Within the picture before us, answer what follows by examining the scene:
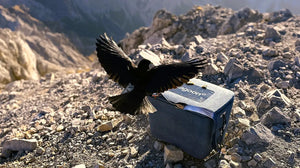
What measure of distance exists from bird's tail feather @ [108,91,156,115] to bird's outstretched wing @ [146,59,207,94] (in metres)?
0.14

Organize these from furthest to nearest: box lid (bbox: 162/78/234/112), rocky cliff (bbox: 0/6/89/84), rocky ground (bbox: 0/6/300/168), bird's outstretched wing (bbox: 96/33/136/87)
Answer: rocky cliff (bbox: 0/6/89/84) → rocky ground (bbox: 0/6/300/168) → bird's outstretched wing (bbox: 96/33/136/87) → box lid (bbox: 162/78/234/112)

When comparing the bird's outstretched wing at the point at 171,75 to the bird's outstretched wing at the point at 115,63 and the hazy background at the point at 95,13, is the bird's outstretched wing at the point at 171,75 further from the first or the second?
the hazy background at the point at 95,13

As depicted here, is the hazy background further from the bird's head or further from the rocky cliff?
the bird's head

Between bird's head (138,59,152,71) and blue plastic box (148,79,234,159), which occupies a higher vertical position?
bird's head (138,59,152,71)

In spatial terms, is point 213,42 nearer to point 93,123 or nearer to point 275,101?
point 275,101

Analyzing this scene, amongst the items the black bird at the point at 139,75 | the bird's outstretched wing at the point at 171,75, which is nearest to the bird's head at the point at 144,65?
the black bird at the point at 139,75

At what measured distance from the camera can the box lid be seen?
9.26ft

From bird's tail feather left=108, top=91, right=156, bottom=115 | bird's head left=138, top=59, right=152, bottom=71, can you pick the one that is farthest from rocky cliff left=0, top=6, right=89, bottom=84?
bird's head left=138, top=59, right=152, bottom=71

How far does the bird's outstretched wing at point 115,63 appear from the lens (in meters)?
3.20

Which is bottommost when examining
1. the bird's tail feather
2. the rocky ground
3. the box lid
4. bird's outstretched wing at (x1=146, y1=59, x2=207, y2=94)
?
the rocky ground

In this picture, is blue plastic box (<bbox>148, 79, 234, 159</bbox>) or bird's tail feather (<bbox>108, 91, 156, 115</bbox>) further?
bird's tail feather (<bbox>108, 91, 156, 115</bbox>)

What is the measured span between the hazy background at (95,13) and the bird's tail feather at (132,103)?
72.4 ft

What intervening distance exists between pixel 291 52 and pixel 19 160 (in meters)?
5.73

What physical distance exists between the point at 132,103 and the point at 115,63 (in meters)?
0.60
